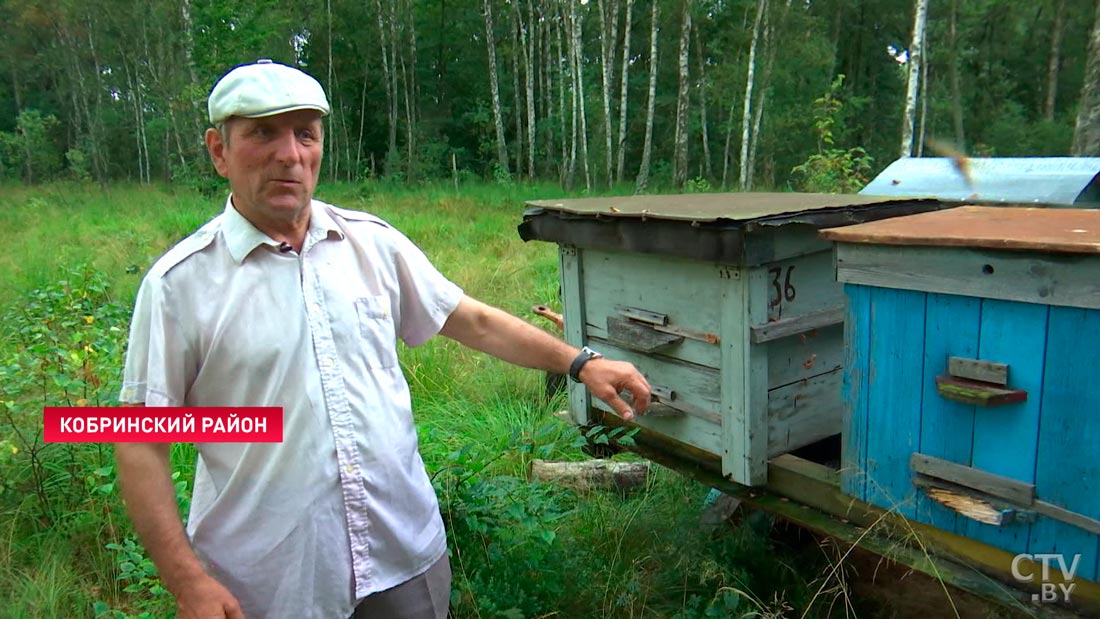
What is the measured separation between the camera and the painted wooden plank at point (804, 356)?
8.49ft

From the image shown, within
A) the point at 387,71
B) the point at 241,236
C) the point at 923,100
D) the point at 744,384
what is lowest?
the point at 744,384

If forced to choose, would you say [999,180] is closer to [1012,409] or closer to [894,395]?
[894,395]

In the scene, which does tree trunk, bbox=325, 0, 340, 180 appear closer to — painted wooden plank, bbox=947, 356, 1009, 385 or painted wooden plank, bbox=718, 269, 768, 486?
painted wooden plank, bbox=718, 269, 768, 486

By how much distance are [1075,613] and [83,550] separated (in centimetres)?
374

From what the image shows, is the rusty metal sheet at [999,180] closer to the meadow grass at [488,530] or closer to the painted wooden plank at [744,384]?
the painted wooden plank at [744,384]

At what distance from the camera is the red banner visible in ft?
5.05

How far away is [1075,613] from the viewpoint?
A: 194 cm

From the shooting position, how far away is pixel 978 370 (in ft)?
6.49

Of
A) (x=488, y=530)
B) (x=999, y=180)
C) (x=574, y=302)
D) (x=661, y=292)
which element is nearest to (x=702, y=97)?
(x=999, y=180)

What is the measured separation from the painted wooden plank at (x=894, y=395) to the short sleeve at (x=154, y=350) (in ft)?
6.18

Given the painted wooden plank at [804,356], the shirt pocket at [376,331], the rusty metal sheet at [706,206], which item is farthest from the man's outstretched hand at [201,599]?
the painted wooden plank at [804,356]

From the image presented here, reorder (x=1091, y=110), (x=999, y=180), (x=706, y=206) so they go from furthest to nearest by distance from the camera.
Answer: (x=1091, y=110) < (x=999, y=180) < (x=706, y=206)

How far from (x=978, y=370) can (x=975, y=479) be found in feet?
Answer: 1.01
